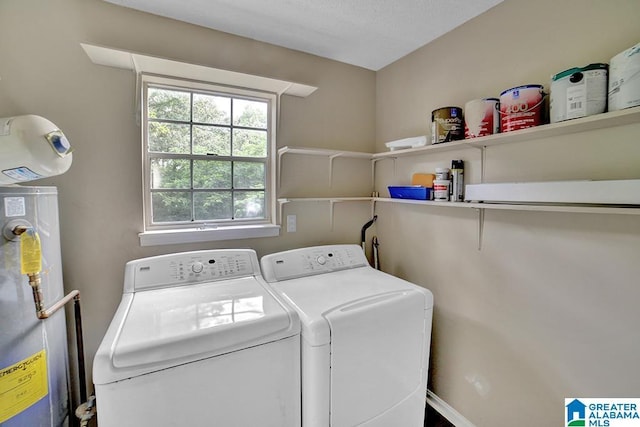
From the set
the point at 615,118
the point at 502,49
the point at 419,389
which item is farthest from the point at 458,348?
the point at 502,49

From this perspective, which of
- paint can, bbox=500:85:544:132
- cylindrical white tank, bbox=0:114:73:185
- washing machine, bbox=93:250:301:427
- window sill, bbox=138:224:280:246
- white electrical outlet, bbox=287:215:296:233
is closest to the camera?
washing machine, bbox=93:250:301:427

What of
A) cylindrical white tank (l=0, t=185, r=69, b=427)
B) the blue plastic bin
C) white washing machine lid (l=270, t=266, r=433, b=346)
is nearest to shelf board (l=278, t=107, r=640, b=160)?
the blue plastic bin

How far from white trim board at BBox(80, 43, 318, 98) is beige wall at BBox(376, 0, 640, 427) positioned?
0.96 m

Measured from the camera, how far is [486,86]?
1522 millimetres

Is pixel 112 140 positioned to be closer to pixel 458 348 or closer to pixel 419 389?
pixel 419 389

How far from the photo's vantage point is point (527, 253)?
1.36 metres

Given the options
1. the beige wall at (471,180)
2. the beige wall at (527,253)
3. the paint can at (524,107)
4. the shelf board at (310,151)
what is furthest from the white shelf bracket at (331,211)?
the paint can at (524,107)

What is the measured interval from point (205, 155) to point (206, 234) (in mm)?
514

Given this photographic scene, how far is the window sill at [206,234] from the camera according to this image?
159cm

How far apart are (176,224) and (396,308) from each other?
139 cm

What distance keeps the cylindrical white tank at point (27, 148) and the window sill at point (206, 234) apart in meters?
0.62

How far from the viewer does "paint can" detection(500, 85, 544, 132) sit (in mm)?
1192

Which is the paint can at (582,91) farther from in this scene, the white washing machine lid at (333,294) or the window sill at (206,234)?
the window sill at (206,234)

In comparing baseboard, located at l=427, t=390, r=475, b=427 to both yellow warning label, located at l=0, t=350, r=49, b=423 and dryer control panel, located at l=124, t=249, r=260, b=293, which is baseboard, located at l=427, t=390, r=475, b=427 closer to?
dryer control panel, located at l=124, t=249, r=260, b=293
